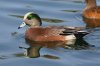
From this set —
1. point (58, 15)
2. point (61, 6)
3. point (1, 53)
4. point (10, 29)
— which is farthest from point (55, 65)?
point (61, 6)

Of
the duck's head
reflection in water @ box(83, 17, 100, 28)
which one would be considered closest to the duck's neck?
reflection in water @ box(83, 17, 100, 28)

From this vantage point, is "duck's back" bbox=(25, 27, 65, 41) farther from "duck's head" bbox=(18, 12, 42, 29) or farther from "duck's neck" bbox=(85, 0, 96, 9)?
"duck's neck" bbox=(85, 0, 96, 9)

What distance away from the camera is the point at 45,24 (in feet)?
44.4

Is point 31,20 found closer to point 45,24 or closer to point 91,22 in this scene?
point 45,24

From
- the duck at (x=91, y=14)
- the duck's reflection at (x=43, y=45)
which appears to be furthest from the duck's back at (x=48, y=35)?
the duck at (x=91, y=14)

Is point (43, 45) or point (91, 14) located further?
point (91, 14)

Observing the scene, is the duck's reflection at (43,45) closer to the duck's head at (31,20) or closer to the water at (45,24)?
the water at (45,24)

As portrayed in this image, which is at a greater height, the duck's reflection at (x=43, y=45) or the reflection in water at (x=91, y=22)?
the reflection in water at (x=91, y=22)

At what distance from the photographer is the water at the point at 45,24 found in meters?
10.5

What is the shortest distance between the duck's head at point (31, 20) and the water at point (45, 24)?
0.31 meters

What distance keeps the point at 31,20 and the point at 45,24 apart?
106 cm

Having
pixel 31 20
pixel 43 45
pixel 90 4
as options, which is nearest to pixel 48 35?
pixel 43 45

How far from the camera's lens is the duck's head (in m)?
12.5

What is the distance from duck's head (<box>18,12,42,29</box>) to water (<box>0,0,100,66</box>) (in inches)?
12.1
